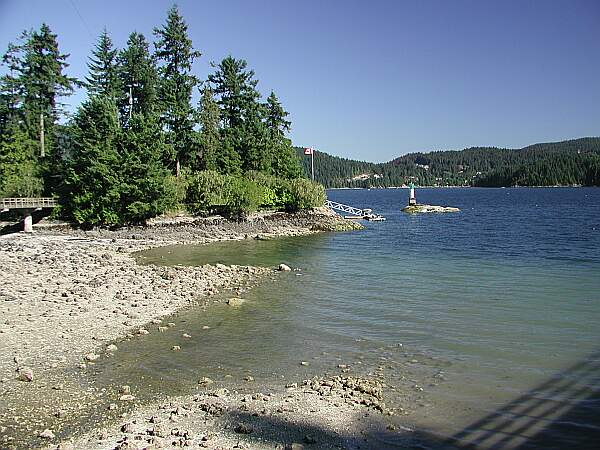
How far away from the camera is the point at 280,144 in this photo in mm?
65875

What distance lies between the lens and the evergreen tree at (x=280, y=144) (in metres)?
65.0

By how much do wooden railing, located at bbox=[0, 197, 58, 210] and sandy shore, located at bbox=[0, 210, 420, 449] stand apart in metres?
20.6

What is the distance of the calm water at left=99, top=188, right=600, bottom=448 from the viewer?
986cm

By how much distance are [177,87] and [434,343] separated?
48.2m

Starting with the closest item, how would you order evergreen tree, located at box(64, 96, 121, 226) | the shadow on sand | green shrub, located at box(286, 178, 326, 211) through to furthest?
the shadow on sand → evergreen tree, located at box(64, 96, 121, 226) → green shrub, located at box(286, 178, 326, 211)

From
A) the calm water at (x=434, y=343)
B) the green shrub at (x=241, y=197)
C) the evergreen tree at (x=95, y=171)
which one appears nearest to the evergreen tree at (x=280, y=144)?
the green shrub at (x=241, y=197)

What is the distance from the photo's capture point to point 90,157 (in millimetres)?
43781

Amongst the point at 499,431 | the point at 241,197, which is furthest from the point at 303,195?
the point at 499,431

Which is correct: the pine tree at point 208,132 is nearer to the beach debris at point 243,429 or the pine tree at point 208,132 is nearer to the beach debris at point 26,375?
the beach debris at point 26,375

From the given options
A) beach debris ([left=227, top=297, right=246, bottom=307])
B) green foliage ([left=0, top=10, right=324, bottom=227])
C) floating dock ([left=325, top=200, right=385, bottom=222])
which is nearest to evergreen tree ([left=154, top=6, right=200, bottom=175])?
green foliage ([left=0, top=10, right=324, bottom=227])

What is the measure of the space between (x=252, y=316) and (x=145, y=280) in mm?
7354

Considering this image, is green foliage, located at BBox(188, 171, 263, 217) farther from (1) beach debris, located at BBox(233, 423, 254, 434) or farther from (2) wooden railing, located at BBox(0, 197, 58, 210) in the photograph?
(1) beach debris, located at BBox(233, 423, 254, 434)

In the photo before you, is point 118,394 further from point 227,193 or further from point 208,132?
point 208,132

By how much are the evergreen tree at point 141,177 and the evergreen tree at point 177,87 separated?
663cm
